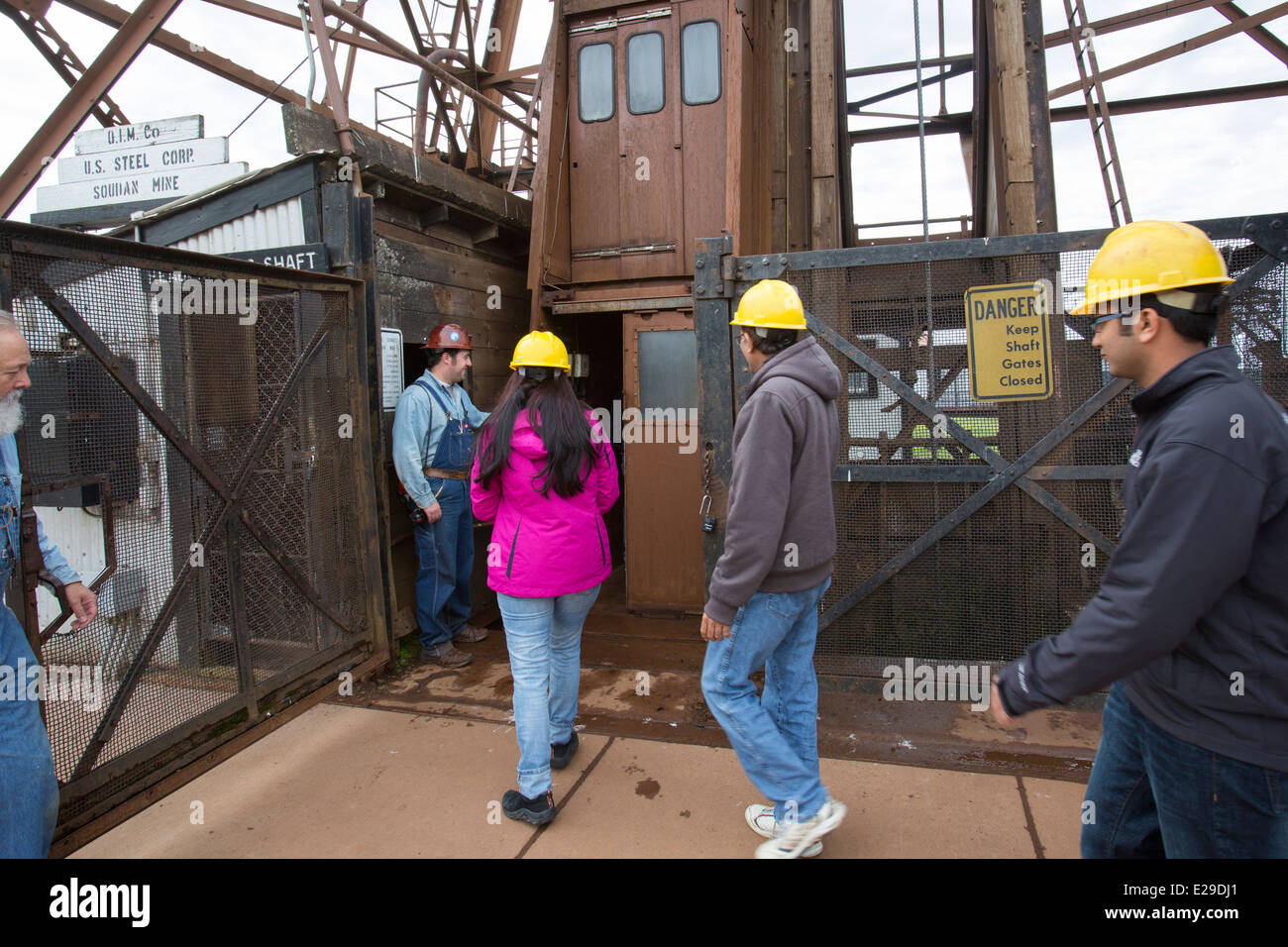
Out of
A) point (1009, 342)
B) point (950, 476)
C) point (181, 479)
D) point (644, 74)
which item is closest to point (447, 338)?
point (181, 479)

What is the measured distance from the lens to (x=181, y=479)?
3623 millimetres

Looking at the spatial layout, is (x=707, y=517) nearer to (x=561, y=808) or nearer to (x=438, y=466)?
(x=561, y=808)

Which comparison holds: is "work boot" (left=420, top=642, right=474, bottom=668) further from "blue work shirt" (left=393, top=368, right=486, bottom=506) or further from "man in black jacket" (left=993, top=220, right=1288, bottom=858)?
"man in black jacket" (left=993, top=220, right=1288, bottom=858)

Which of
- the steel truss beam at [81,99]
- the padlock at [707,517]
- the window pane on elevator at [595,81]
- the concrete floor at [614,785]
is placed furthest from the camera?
the steel truss beam at [81,99]

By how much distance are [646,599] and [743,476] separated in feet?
13.5

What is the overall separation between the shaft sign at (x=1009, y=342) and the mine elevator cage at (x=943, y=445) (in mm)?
62

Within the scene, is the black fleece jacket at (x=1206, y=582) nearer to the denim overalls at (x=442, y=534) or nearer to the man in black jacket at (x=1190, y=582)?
the man in black jacket at (x=1190, y=582)

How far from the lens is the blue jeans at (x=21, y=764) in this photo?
2.26 m

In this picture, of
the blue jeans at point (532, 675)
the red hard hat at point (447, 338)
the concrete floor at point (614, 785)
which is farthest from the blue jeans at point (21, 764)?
the red hard hat at point (447, 338)

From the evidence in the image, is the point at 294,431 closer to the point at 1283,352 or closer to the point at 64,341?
the point at 64,341

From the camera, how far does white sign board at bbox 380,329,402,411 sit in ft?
17.8

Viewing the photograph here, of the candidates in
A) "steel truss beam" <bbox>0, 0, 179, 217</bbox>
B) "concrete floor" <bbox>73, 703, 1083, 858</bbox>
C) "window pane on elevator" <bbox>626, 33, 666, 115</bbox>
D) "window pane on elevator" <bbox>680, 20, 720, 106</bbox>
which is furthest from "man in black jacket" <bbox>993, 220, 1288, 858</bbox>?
"steel truss beam" <bbox>0, 0, 179, 217</bbox>

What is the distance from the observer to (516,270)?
25.0ft

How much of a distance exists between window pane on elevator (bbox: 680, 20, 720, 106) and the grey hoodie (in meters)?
4.38
